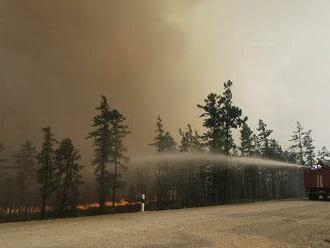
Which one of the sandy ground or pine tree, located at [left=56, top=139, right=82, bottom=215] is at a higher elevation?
pine tree, located at [left=56, top=139, right=82, bottom=215]

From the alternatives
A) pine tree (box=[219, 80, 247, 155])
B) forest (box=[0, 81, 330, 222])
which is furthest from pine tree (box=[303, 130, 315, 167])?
pine tree (box=[219, 80, 247, 155])

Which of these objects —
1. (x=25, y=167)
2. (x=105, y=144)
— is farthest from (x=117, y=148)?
(x=25, y=167)

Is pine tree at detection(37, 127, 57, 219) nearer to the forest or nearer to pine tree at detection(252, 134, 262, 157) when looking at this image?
the forest

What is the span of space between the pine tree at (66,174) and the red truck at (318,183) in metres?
34.4

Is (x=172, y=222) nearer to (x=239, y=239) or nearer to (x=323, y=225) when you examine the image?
(x=239, y=239)

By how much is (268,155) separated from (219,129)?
41770 mm

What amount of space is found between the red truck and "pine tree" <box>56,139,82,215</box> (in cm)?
3439

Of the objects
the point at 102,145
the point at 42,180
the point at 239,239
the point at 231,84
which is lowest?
the point at 239,239

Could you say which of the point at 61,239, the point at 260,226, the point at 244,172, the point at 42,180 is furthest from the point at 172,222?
the point at 244,172

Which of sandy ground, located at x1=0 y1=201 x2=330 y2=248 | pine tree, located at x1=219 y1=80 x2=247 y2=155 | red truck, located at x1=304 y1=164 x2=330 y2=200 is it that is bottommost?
sandy ground, located at x1=0 y1=201 x2=330 y2=248

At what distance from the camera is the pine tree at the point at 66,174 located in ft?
198

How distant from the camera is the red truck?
3875 cm

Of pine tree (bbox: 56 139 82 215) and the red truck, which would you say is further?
pine tree (bbox: 56 139 82 215)

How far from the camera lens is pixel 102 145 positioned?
2304 inches
